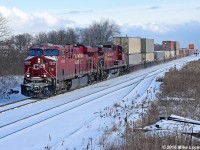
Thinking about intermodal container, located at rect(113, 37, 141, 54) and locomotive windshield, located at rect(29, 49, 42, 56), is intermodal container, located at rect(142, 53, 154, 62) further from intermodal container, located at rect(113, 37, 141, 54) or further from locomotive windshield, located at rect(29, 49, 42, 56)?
locomotive windshield, located at rect(29, 49, 42, 56)

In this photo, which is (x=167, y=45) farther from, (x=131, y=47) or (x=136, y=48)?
(x=131, y=47)

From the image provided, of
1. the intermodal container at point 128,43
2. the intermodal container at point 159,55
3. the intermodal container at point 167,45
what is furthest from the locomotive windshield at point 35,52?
the intermodal container at point 167,45

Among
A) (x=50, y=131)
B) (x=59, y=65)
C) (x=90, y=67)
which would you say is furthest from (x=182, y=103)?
(x=90, y=67)

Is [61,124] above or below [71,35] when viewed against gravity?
below

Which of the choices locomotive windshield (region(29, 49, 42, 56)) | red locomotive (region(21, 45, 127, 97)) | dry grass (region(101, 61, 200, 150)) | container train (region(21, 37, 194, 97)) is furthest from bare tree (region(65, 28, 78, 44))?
Answer: dry grass (region(101, 61, 200, 150))

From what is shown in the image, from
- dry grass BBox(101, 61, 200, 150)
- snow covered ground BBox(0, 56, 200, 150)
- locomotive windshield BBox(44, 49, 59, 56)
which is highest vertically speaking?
locomotive windshield BBox(44, 49, 59, 56)

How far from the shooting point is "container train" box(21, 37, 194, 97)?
2448 cm

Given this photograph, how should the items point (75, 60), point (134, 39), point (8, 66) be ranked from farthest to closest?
point (134, 39) < point (8, 66) < point (75, 60)

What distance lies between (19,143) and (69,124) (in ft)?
Result: 10.7

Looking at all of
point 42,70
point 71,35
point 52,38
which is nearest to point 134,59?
point 42,70

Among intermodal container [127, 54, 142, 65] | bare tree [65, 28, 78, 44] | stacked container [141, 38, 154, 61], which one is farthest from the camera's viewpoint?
bare tree [65, 28, 78, 44]

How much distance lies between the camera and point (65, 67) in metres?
26.7

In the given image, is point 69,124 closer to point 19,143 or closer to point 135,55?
point 19,143

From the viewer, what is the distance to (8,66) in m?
44.5
